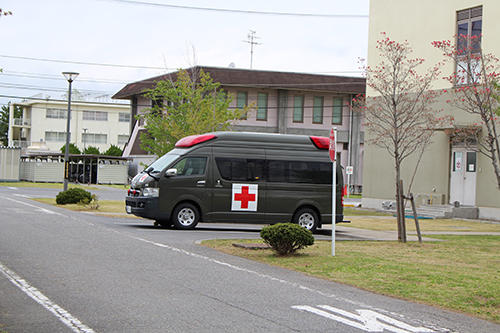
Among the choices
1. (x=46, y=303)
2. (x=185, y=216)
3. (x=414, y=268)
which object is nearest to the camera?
(x=46, y=303)

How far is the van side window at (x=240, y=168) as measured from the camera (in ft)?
57.8

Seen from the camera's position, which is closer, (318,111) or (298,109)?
(298,109)

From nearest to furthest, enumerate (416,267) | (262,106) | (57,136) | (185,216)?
(416,267) < (185,216) < (262,106) < (57,136)

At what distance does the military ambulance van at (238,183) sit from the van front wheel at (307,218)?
0.10 ft

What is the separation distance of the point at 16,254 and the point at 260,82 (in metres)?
37.0

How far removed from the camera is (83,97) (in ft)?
261

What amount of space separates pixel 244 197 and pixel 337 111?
3276 centimetres

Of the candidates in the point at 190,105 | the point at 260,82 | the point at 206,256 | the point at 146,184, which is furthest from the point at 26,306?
the point at 260,82

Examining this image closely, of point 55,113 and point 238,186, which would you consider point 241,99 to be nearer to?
point 238,186

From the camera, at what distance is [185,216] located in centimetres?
1741

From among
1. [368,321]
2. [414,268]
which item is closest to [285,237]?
[414,268]

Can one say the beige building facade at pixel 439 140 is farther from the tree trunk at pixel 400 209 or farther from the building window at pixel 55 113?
the building window at pixel 55 113

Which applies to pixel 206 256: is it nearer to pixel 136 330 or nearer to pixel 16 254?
pixel 16 254

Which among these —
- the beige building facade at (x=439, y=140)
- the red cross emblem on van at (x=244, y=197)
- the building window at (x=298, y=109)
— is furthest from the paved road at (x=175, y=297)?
the building window at (x=298, y=109)
